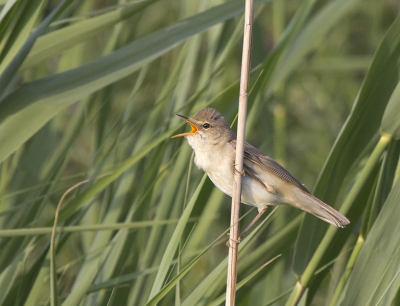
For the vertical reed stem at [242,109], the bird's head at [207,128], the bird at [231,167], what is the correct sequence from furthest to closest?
1. the bird's head at [207,128]
2. the bird at [231,167]
3. the vertical reed stem at [242,109]

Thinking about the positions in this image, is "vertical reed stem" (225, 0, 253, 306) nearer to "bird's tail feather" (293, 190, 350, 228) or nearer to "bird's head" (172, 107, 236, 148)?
"bird's tail feather" (293, 190, 350, 228)

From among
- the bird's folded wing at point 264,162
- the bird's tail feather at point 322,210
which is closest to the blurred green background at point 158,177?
the bird's tail feather at point 322,210

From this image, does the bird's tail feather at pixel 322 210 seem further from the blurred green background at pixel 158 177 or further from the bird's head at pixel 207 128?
the bird's head at pixel 207 128

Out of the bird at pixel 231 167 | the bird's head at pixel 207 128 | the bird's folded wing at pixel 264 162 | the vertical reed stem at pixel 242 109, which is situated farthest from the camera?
the bird's folded wing at pixel 264 162

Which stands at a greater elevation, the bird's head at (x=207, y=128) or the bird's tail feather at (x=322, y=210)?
the bird's head at (x=207, y=128)

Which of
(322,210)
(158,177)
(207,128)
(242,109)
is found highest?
(242,109)

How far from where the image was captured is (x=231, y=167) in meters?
2.53

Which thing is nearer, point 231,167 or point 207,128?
point 231,167

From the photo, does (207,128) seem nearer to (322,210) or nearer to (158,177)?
(158,177)

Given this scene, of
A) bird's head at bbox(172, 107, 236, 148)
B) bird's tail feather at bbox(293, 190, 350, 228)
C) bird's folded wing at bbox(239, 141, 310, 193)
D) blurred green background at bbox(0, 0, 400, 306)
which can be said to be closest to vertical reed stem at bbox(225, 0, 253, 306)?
blurred green background at bbox(0, 0, 400, 306)

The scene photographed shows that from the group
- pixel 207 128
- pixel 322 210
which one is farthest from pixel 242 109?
pixel 207 128

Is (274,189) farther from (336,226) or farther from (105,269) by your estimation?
(105,269)

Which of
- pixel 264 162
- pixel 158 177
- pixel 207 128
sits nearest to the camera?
pixel 158 177

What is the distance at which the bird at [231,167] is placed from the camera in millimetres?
2486
